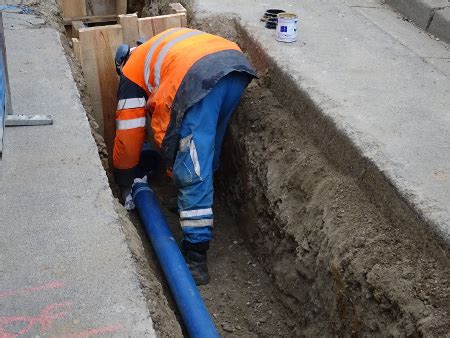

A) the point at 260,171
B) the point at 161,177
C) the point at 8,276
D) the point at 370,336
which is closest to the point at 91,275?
the point at 8,276

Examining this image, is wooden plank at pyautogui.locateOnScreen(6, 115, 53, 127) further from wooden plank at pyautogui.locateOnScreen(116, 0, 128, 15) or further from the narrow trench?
wooden plank at pyautogui.locateOnScreen(116, 0, 128, 15)

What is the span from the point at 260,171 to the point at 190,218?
0.65 meters

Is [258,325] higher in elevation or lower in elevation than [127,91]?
lower

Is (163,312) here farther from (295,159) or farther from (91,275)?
(295,159)

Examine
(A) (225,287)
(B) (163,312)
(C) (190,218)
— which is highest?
(B) (163,312)

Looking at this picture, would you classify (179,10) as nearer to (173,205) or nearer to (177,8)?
(177,8)

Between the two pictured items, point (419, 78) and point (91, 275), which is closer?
point (91, 275)

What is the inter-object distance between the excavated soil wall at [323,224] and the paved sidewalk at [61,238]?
1.28 metres

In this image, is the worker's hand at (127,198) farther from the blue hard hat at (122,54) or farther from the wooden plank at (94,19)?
the wooden plank at (94,19)

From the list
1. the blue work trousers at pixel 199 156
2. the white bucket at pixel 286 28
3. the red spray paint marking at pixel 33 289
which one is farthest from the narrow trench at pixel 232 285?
the white bucket at pixel 286 28

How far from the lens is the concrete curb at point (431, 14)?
533 cm

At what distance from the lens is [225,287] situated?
425cm

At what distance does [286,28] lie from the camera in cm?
472

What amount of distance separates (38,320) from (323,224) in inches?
71.9
